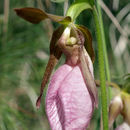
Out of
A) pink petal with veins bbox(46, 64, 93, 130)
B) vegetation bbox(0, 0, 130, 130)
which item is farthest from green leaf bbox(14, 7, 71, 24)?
vegetation bbox(0, 0, 130, 130)

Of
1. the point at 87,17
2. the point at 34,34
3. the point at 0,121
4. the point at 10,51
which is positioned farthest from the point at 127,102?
the point at 34,34

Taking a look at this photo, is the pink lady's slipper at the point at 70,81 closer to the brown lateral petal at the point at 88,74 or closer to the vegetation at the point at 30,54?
the brown lateral petal at the point at 88,74

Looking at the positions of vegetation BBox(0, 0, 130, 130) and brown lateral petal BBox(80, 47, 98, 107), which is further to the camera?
vegetation BBox(0, 0, 130, 130)

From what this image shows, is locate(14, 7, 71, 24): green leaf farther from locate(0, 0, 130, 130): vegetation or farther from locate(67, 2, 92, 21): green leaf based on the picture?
locate(0, 0, 130, 130): vegetation

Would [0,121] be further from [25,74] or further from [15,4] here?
[15,4]

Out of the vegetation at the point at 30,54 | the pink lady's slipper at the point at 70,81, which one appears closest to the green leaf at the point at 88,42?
the pink lady's slipper at the point at 70,81

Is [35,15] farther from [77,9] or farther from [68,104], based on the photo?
[68,104]

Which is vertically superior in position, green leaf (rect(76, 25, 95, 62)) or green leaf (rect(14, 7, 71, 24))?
Result: green leaf (rect(14, 7, 71, 24))

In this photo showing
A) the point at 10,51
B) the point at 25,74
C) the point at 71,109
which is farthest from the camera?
the point at 25,74
